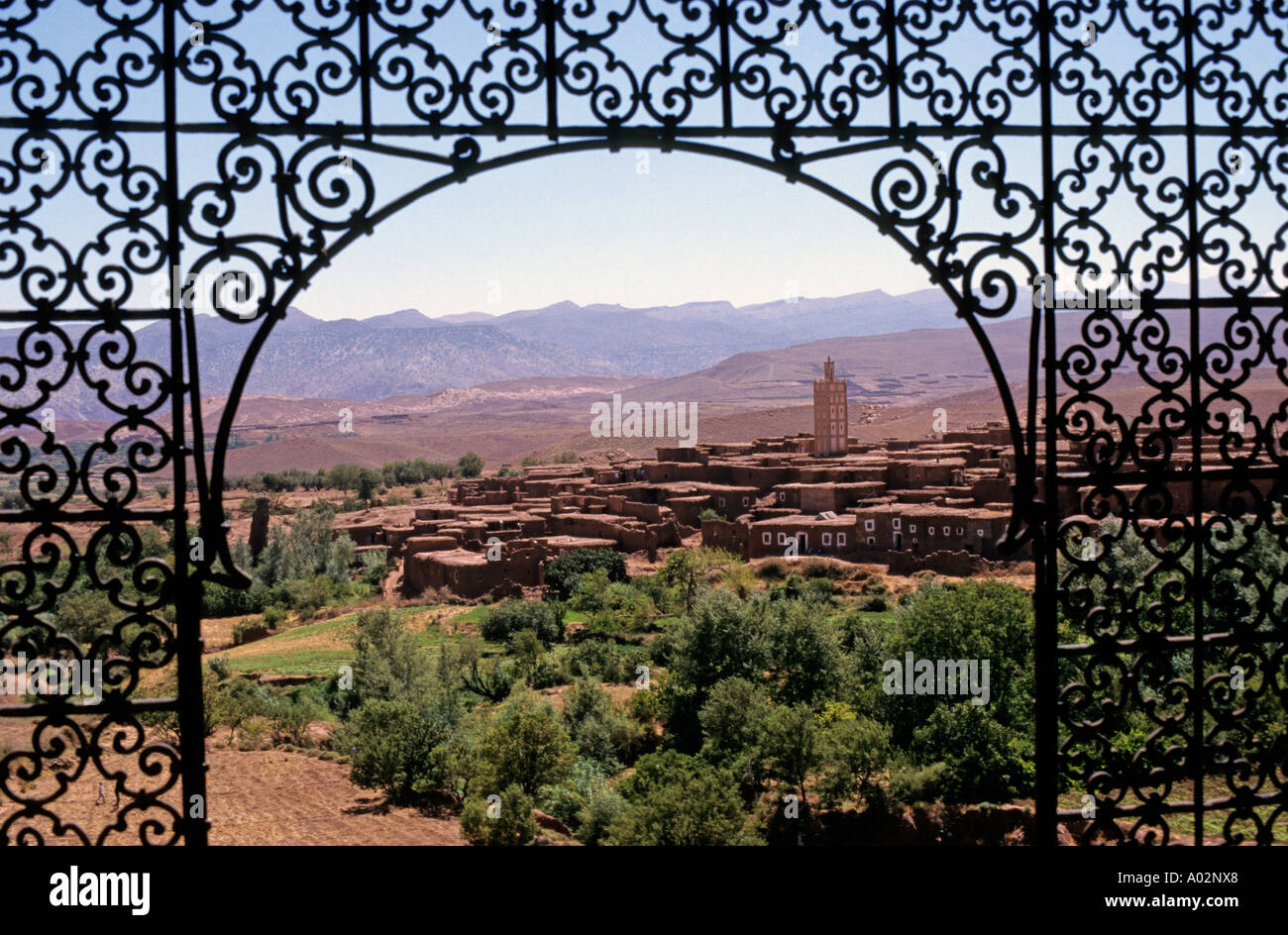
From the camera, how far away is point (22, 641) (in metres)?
2.82

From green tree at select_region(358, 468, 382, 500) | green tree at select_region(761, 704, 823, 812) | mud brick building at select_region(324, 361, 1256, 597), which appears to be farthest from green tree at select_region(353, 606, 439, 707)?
green tree at select_region(358, 468, 382, 500)

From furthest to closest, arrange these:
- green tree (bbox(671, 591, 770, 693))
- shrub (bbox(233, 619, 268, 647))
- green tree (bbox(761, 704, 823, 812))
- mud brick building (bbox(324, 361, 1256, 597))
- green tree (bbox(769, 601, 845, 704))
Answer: mud brick building (bbox(324, 361, 1256, 597)), shrub (bbox(233, 619, 268, 647)), green tree (bbox(769, 601, 845, 704)), green tree (bbox(671, 591, 770, 693)), green tree (bbox(761, 704, 823, 812))

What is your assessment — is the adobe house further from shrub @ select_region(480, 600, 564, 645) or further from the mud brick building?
shrub @ select_region(480, 600, 564, 645)

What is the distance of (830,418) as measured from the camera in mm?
39438

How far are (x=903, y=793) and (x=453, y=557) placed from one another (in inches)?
555

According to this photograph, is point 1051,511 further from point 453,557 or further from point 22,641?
point 453,557

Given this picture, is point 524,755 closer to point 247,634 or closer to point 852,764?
point 852,764

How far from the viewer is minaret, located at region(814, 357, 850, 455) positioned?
39.1m

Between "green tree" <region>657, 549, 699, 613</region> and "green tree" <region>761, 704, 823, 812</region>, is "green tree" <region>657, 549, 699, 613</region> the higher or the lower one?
the higher one

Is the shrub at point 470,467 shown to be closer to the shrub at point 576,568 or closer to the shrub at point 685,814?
the shrub at point 576,568

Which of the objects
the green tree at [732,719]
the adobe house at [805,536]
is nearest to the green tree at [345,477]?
the adobe house at [805,536]

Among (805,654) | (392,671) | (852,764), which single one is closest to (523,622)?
(392,671)

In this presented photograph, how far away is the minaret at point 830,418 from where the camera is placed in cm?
3909
